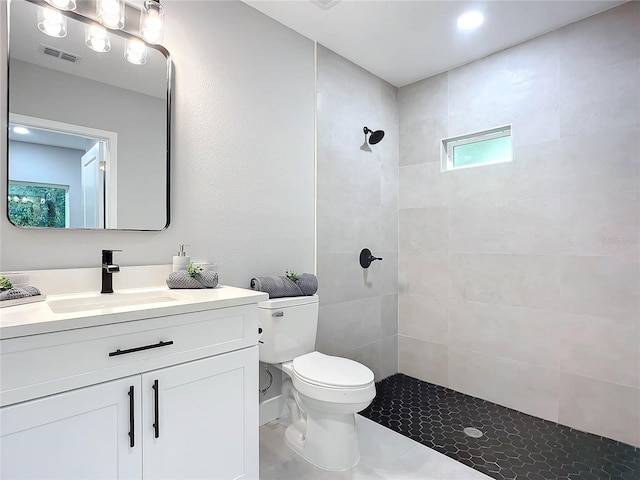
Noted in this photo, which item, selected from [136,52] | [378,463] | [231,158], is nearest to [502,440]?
[378,463]

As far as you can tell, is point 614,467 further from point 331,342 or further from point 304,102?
point 304,102

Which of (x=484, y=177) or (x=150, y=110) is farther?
(x=484, y=177)

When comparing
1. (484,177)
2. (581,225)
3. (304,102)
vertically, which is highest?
(304,102)

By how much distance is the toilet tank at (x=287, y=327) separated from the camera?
190cm

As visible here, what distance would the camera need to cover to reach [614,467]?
1.79 m

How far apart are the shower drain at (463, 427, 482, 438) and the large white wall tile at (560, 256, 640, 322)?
3.08 feet

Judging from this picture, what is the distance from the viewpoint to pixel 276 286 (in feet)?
6.45

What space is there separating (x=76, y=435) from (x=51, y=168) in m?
1.04

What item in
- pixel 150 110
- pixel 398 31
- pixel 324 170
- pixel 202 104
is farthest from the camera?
pixel 324 170

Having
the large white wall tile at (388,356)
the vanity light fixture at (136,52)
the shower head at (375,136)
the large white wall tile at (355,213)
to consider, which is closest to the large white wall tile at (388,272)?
the large white wall tile at (355,213)

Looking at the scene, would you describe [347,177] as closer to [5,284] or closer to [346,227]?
[346,227]

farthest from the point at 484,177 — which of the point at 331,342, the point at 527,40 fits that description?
the point at 331,342

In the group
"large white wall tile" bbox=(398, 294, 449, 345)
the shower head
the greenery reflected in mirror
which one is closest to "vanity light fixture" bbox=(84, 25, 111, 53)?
the greenery reflected in mirror

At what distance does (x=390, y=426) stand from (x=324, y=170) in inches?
67.6
